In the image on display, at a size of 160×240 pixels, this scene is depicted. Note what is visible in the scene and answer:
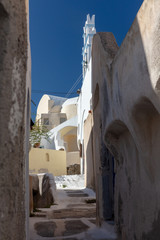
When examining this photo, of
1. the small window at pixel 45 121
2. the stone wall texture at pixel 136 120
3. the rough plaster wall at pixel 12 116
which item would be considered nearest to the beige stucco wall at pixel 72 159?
the small window at pixel 45 121

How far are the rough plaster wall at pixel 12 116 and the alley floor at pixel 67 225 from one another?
3.44 metres

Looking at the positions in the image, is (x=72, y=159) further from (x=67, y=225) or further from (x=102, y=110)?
(x=102, y=110)

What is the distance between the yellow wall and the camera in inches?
792

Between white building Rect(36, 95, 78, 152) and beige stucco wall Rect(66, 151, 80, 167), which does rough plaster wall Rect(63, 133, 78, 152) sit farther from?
beige stucco wall Rect(66, 151, 80, 167)

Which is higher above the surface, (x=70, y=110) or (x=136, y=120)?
(x=70, y=110)

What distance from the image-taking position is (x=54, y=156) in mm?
21828

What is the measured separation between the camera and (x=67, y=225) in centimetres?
652

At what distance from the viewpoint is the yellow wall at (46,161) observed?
66.0ft

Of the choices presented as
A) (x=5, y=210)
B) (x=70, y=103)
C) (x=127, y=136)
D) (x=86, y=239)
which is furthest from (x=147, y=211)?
(x=70, y=103)

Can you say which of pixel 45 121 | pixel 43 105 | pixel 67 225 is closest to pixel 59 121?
pixel 45 121

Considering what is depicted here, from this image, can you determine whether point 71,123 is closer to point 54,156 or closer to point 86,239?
point 54,156

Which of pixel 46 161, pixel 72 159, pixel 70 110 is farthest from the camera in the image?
pixel 70 110

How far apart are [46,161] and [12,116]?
19.3 metres

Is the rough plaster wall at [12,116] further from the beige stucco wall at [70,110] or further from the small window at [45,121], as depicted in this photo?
the beige stucco wall at [70,110]
